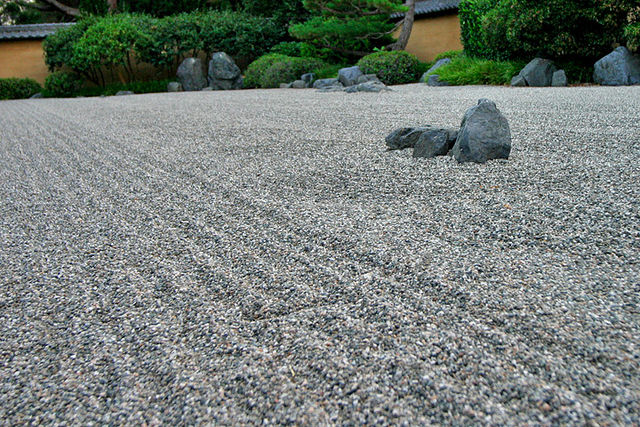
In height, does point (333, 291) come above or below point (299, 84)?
below

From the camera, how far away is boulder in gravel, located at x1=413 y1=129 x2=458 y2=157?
7.70 feet

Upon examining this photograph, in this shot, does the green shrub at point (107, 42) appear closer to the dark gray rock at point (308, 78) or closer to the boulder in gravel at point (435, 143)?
the dark gray rock at point (308, 78)

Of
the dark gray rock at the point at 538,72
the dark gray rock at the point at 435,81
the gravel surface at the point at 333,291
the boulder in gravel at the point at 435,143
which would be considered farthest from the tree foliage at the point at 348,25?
the gravel surface at the point at 333,291

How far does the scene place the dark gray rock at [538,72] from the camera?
5.80 m

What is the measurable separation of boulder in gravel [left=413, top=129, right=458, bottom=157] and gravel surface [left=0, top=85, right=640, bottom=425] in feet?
0.38

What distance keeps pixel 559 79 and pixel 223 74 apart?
7.37m

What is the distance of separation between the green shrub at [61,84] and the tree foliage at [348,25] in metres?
5.74

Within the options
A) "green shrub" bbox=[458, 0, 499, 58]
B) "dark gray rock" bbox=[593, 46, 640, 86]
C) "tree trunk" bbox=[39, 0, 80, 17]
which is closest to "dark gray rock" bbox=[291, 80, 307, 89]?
"green shrub" bbox=[458, 0, 499, 58]

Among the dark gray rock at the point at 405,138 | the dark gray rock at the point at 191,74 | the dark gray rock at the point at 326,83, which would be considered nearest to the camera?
the dark gray rock at the point at 405,138

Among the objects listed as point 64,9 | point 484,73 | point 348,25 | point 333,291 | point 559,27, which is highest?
point 64,9

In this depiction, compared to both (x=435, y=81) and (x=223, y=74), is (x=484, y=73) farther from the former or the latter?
(x=223, y=74)

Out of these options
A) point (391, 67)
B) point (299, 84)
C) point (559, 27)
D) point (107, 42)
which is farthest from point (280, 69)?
point (559, 27)

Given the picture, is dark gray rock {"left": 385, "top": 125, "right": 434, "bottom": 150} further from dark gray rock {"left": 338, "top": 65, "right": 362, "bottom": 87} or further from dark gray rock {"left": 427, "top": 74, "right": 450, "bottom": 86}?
dark gray rock {"left": 338, "top": 65, "right": 362, "bottom": 87}

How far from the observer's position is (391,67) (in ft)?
27.0
